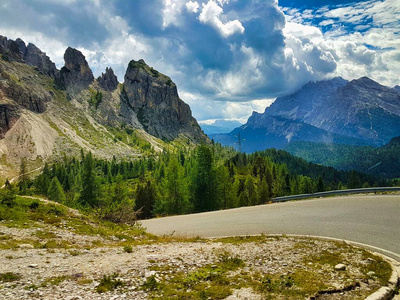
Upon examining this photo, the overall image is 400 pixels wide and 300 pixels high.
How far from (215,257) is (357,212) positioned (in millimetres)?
12915

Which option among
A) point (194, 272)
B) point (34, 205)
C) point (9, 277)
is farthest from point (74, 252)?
point (34, 205)

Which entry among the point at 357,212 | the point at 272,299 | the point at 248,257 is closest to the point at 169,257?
the point at 248,257

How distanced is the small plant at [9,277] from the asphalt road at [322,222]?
504 inches

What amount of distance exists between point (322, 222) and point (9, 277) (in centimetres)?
1777

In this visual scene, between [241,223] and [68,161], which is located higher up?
[68,161]

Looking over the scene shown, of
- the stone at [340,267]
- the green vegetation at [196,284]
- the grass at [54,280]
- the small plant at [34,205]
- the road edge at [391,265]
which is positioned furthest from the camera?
the small plant at [34,205]

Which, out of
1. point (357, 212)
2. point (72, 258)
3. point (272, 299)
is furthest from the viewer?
point (357, 212)

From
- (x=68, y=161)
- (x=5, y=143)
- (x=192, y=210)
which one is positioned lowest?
(x=192, y=210)

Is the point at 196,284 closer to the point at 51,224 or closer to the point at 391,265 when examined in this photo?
the point at 391,265

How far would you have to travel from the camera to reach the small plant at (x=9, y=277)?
831 centimetres

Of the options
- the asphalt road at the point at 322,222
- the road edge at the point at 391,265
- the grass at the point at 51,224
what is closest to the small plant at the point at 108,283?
the grass at the point at 51,224

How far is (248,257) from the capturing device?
12.0m

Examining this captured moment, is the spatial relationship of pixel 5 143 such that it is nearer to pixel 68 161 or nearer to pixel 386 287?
pixel 68 161

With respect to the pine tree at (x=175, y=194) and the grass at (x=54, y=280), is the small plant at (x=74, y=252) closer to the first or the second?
the grass at (x=54, y=280)
